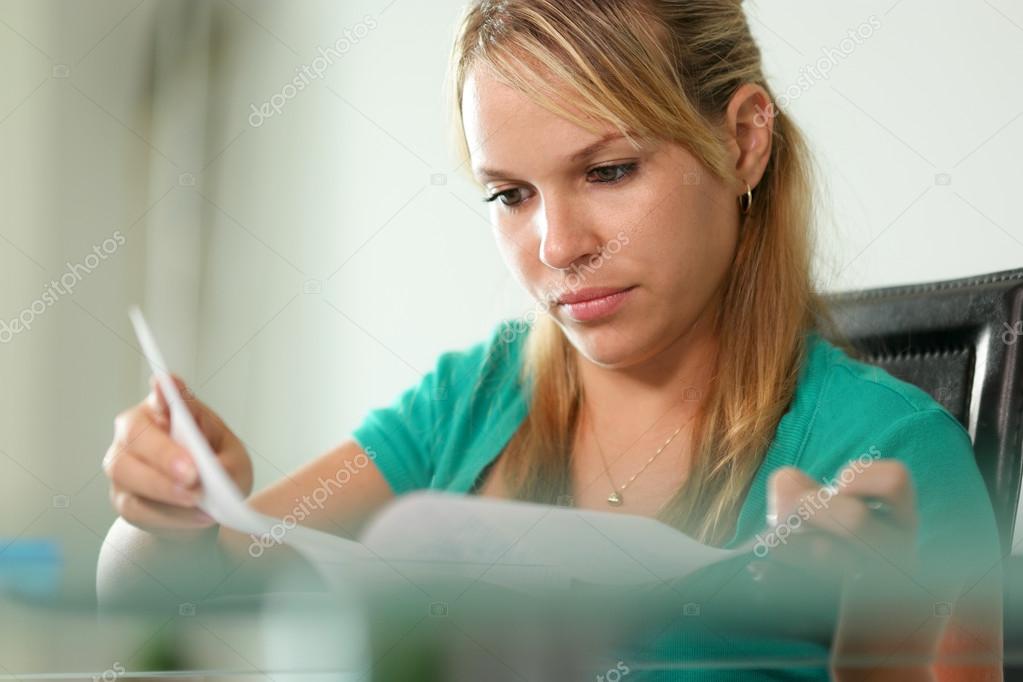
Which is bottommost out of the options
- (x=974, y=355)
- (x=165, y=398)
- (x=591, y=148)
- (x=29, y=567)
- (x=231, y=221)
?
(x=29, y=567)

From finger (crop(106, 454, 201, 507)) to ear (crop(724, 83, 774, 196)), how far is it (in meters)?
0.46

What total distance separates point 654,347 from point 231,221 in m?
1.90

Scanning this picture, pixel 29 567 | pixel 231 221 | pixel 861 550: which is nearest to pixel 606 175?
pixel 861 550

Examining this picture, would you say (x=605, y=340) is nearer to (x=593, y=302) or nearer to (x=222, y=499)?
(x=593, y=302)

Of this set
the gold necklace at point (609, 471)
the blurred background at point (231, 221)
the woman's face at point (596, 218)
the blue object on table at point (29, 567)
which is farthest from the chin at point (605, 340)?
the blurred background at point (231, 221)

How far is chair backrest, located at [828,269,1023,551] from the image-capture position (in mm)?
763

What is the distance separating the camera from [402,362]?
2.33 metres

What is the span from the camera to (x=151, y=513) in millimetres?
659

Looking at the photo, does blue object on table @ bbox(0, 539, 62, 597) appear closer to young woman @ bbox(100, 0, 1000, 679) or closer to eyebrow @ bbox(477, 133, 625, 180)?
young woman @ bbox(100, 0, 1000, 679)

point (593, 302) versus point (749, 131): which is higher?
point (749, 131)

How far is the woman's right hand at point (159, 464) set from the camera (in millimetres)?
622

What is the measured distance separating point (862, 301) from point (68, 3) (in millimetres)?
1808

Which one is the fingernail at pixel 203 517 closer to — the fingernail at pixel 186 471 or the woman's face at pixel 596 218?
the fingernail at pixel 186 471

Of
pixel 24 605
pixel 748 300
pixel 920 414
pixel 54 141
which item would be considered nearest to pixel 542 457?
pixel 748 300
